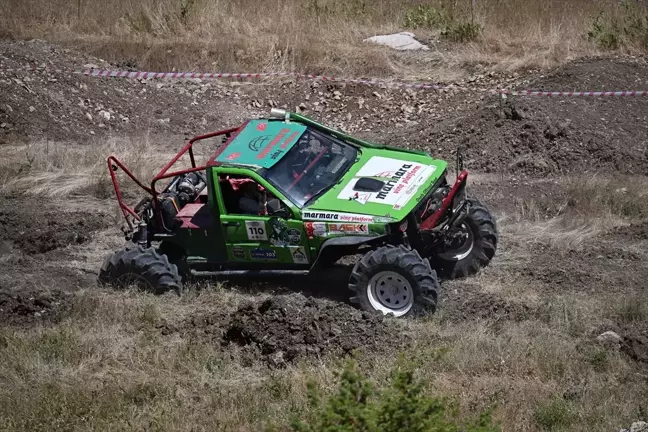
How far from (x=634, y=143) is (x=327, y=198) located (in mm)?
6554

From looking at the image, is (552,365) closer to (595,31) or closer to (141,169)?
(141,169)

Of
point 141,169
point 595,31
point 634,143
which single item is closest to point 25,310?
point 141,169

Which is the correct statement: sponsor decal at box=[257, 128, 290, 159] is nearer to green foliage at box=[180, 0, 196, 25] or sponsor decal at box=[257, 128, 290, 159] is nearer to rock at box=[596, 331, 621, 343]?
rock at box=[596, 331, 621, 343]

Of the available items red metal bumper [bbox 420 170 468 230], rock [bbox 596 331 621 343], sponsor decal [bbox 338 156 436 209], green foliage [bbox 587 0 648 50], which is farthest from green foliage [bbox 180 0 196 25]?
rock [bbox 596 331 621 343]

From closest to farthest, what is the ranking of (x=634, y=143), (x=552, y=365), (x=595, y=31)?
(x=552, y=365) < (x=634, y=143) < (x=595, y=31)

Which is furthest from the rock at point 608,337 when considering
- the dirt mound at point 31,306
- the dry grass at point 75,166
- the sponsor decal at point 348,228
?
the dry grass at point 75,166

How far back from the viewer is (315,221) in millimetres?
10109

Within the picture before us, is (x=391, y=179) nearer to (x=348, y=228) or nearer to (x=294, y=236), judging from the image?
(x=348, y=228)

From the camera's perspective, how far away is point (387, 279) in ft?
32.8

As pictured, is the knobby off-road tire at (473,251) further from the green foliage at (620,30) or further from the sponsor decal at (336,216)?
the green foliage at (620,30)

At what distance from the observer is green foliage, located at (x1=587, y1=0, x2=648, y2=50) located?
743 inches

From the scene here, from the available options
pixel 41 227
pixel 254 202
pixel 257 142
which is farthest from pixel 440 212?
pixel 41 227

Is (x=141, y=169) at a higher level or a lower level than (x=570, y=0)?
lower

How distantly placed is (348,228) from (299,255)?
65 centimetres
